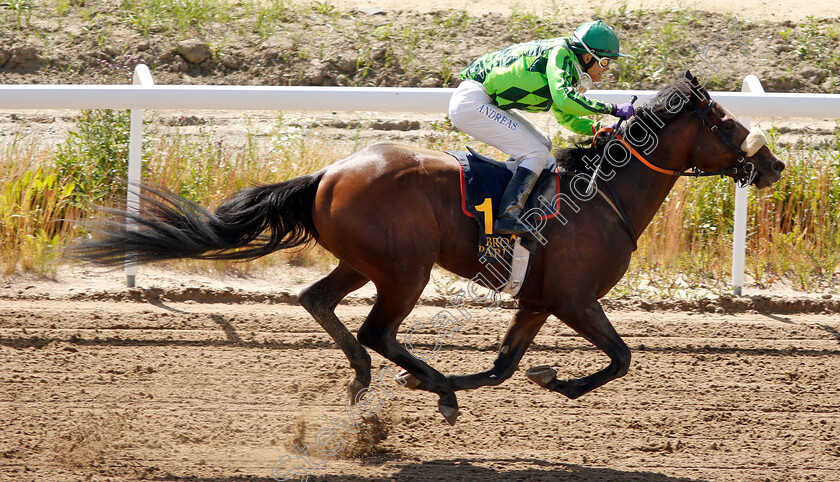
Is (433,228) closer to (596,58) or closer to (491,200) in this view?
(491,200)

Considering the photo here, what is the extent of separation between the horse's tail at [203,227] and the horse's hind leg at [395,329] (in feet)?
1.63

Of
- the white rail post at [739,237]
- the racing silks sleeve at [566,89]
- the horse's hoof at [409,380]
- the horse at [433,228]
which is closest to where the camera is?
the racing silks sleeve at [566,89]

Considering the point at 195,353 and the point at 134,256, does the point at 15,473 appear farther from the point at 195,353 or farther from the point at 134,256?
the point at 195,353

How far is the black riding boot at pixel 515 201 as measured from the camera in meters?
4.08

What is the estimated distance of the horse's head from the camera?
4301 mm

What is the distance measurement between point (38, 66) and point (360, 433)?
7.17 meters

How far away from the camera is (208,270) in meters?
6.27

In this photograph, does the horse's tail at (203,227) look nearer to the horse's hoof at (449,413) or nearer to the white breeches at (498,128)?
the white breeches at (498,128)

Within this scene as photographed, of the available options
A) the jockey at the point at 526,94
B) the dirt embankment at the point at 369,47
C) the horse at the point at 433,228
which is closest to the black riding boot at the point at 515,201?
the jockey at the point at 526,94

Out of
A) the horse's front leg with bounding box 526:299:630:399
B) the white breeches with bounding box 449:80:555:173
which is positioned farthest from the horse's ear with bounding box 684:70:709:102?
the horse's front leg with bounding box 526:299:630:399

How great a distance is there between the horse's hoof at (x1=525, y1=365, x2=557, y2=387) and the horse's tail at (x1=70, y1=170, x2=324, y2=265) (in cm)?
128

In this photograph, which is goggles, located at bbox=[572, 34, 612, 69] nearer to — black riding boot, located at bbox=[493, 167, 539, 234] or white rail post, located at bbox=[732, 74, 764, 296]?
black riding boot, located at bbox=[493, 167, 539, 234]

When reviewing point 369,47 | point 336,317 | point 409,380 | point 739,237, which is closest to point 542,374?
point 409,380

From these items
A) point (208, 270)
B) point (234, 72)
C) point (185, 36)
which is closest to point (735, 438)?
point (208, 270)
